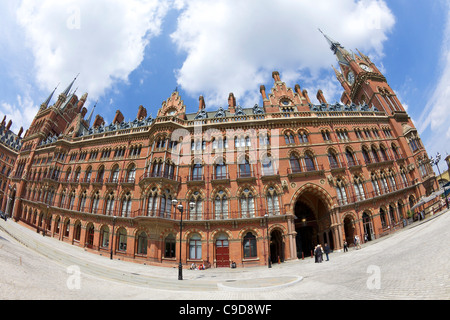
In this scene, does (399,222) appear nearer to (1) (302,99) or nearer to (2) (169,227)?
(1) (302,99)

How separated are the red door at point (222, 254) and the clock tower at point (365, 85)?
35058mm

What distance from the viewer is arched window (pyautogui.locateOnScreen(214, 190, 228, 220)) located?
25.0 m

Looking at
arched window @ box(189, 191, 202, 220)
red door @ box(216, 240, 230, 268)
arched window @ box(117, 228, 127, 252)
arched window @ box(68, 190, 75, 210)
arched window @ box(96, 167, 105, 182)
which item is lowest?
red door @ box(216, 240, 230, 268)

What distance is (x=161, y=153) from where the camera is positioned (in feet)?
87.8

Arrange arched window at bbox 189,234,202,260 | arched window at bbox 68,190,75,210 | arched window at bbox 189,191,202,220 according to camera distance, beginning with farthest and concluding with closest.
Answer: arched window at bbox 68,190,75,210 → arched window at bbox 189,191,202,220 → arched window at bbox 189,234,202,260

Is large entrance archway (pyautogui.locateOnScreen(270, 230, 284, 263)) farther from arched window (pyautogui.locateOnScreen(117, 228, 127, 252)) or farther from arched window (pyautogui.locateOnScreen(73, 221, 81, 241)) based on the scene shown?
arched window (pyautogui.locateOnScreen(73, 221, 81, 241))

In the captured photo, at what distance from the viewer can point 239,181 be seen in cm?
2606

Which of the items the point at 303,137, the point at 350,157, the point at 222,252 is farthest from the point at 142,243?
the point at 350,157

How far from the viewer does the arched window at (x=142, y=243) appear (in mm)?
24645

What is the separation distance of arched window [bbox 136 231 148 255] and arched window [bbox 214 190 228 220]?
9469 millimetres

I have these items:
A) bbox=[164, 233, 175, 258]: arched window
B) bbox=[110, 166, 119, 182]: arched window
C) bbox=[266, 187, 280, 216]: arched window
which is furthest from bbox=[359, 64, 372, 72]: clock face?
bbox=[110, 166, 119, 182]: arched window

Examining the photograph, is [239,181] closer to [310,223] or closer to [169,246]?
[169,246]

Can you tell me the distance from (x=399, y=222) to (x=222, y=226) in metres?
Answer: 23.3
